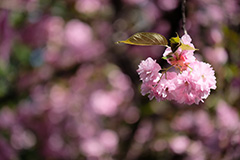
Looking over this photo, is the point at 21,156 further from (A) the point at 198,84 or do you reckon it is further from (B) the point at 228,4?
(A) the point at 198,84

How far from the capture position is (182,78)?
2.26 ft

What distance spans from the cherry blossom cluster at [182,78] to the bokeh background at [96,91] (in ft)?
3.99

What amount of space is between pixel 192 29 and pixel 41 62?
1232 millimetres

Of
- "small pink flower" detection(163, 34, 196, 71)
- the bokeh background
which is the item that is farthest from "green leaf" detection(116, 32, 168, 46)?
the bokeh background

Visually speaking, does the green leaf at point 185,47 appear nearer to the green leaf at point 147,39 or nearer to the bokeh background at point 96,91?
the green leaf at point 147,39

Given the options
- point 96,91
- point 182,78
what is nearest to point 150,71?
point 182,78

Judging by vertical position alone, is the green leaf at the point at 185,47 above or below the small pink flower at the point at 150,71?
above

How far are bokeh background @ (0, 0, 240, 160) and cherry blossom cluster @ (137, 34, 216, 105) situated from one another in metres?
1.22

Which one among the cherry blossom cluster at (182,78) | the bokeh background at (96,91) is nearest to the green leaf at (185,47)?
the cherry blossom cluster at (182,78)

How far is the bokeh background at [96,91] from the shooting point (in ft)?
6.93

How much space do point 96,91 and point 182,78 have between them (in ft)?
7.48

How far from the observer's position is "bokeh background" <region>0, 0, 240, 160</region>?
211 centimetres

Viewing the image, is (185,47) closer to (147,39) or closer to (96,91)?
(147,39)

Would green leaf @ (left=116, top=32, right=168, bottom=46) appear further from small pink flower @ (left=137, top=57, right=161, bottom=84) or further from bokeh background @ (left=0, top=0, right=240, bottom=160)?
bokeh background @ (left=0, top=0, right=240, bottom=160)
